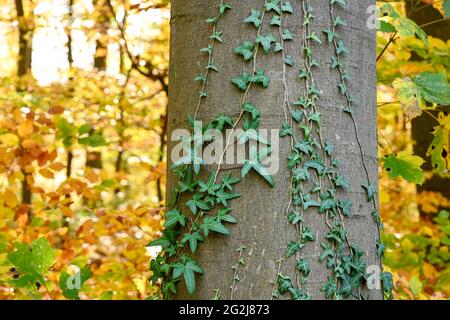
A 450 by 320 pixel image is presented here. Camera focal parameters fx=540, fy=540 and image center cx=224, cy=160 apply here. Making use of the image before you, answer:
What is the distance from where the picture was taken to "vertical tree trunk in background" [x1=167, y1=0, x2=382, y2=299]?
144cm

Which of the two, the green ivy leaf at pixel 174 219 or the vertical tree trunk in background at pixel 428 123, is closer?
the green ivy leaf at pixel 174 219

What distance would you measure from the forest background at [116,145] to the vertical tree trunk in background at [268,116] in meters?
0.11

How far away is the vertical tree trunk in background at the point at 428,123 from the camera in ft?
17.0

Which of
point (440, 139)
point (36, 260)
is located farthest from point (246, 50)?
point (36, 260)

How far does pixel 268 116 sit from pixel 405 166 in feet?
2.62

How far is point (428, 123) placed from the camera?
18.5 ft

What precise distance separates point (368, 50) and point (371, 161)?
342mm

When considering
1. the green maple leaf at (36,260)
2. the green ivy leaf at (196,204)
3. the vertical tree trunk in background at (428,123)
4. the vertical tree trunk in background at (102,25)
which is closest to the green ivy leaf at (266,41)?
the green ivy leaf at (196,204)

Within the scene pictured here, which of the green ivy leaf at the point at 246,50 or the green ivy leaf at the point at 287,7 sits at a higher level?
the green ivy leaf at the point at 287,7

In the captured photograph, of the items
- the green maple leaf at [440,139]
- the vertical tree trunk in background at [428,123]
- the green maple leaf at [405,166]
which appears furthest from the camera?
the vertical tree trunk in background at [428,123]

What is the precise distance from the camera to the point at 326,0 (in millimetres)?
1574

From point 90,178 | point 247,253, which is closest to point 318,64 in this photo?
point 247,253

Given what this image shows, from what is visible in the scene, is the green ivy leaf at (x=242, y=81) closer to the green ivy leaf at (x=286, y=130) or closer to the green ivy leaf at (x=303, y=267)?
the green ivy leaf at (x=286, y=130)
